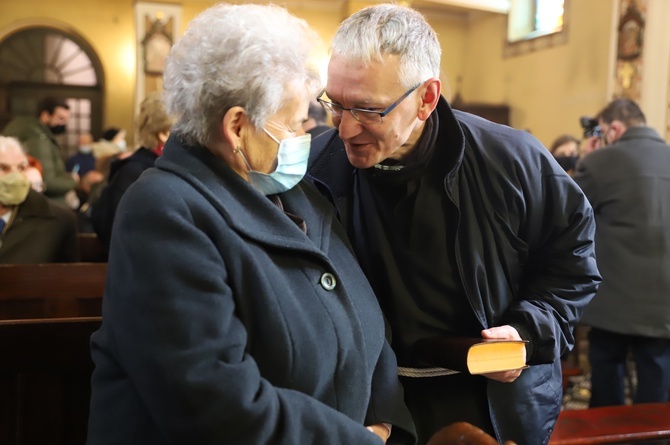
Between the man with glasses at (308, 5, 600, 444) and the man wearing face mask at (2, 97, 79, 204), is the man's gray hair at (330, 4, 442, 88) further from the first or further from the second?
the man wearing face mask at (2, 97, 79, 204)

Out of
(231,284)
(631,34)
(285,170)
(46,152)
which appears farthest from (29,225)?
(631,34)

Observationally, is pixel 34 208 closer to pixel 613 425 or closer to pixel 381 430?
pixel 381 430

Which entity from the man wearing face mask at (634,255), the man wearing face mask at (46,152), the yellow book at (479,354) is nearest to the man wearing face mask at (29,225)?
the man wearing face mask at (46,152)

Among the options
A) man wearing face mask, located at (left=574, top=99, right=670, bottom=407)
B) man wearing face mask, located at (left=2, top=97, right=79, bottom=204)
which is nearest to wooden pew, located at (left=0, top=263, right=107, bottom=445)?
man wearing face mask, located at (left=574, top=99, right=670, bottom=407)

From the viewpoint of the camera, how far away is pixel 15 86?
38.5 feet

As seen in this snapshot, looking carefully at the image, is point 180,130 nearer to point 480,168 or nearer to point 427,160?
point 427,160

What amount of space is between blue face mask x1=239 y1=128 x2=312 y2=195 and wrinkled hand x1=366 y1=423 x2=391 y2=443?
0.53 m

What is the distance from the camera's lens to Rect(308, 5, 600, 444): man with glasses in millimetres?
1764

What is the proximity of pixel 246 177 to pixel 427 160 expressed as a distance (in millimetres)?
537

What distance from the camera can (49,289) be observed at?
307 centimetres

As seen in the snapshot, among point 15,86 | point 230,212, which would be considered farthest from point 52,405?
point 15,86

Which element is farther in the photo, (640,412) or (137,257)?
(640,412)

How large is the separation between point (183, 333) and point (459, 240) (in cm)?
81

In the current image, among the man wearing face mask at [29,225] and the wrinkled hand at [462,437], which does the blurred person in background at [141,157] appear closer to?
the man wearing face mask at [29,225]
